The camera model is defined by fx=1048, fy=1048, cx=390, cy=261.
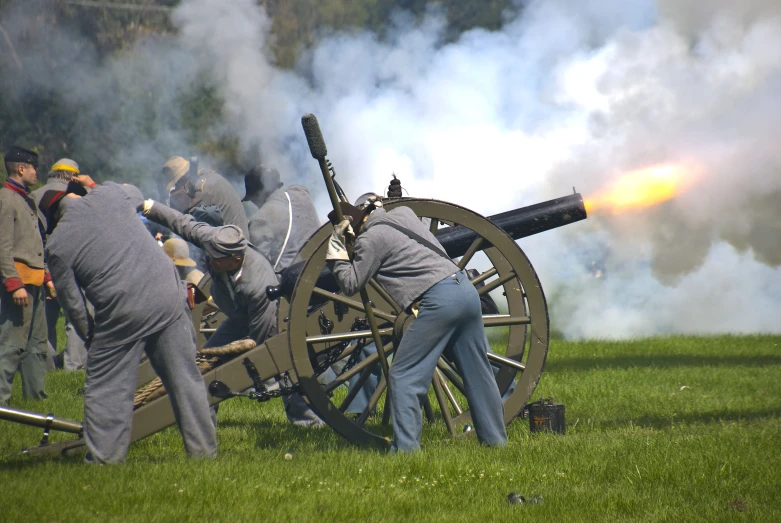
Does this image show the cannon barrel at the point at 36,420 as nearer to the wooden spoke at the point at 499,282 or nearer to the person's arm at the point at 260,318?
the person's arm at the point at 260,318

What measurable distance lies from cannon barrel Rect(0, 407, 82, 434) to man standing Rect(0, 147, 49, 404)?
96.3 inches

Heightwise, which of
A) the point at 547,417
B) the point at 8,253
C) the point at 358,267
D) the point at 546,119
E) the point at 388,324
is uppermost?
the point at 546,119

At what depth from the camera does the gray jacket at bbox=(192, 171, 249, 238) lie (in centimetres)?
812

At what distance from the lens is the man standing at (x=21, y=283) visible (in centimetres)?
745

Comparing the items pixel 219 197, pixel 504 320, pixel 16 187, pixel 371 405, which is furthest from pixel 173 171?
pixel 504 320

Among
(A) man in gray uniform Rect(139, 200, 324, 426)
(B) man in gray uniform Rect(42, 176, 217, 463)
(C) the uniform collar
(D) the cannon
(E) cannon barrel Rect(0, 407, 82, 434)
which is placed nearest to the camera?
(E) cannon barrel Rect(0, 407, 82, 434)

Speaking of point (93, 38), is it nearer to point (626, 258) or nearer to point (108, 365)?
point (626, 258)

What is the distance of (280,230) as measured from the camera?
792 cm

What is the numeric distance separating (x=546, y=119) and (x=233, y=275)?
8444mm

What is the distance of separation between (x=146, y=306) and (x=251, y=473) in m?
0.95

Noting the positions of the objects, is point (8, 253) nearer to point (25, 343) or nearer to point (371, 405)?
point (25, 343)

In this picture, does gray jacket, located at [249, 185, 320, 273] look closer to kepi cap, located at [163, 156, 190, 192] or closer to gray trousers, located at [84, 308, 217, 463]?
kepi cap, located at [163, 156, 190, 192]

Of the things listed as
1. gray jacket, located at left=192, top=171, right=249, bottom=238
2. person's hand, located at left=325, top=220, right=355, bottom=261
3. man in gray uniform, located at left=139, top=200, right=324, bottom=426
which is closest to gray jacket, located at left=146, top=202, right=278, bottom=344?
man in gray uniform, located at left=139, top=200, right=324, bottom=426

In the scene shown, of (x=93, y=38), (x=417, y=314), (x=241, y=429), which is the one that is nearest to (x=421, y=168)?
(x=93, y=38)
